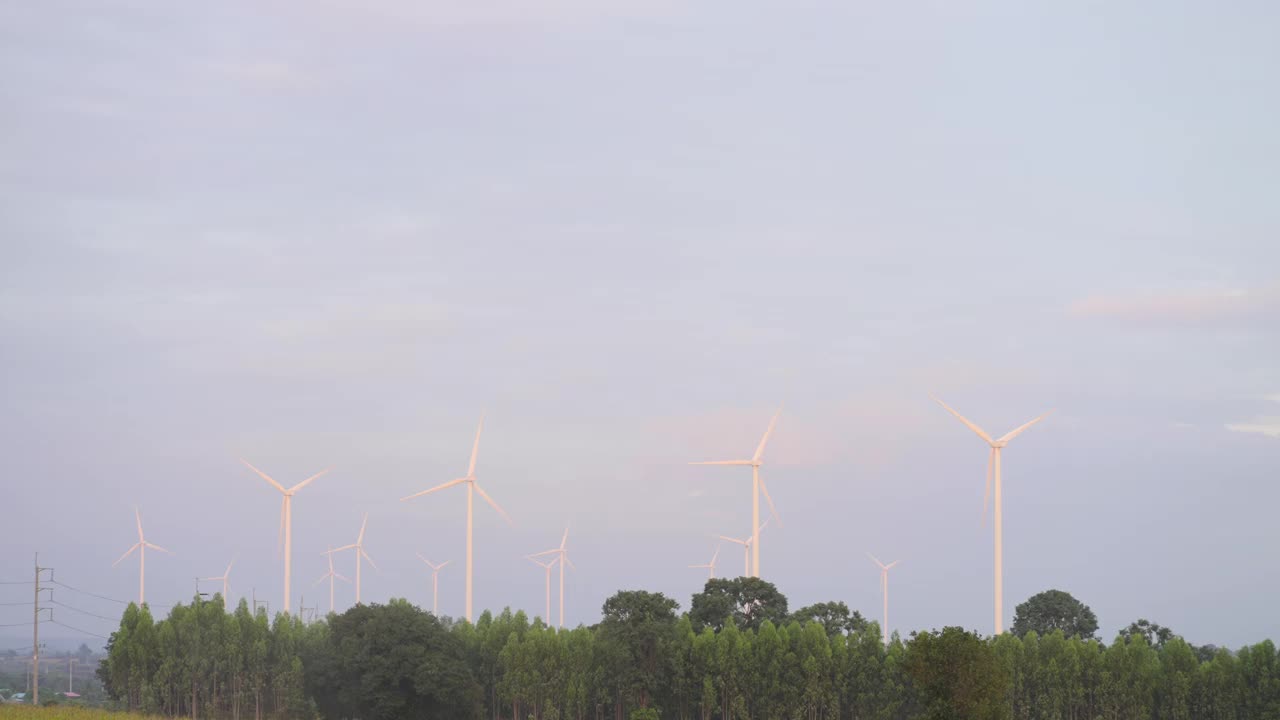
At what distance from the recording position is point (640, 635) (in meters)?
97.8

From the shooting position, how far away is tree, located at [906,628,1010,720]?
61.8 metres

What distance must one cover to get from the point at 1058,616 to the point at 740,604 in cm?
2742

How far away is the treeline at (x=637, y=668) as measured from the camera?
86.7 metres

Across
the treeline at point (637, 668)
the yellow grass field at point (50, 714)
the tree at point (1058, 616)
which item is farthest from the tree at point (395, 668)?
the tree at point (1058, 616)

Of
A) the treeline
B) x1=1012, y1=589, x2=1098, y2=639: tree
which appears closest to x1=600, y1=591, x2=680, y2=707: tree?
the treeline

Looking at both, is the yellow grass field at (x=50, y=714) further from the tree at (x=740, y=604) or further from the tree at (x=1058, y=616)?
the tree at (x=1058, y=616)

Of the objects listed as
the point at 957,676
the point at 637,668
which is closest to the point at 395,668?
the point at 637,668

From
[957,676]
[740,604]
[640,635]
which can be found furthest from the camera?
[740,604]

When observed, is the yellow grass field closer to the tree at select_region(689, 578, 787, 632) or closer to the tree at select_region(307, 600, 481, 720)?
the tree at select_region(307, 600, 481, 720)

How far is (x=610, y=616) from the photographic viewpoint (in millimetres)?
100625

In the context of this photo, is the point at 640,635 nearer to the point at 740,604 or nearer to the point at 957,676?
the point at 740,604

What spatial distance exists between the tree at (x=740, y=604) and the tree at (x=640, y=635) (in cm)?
886

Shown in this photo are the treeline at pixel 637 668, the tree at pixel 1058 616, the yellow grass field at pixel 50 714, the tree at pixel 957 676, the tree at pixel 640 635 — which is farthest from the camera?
the tree at pixel 1058 616

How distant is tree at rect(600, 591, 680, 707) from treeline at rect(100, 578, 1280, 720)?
0.49 feet
